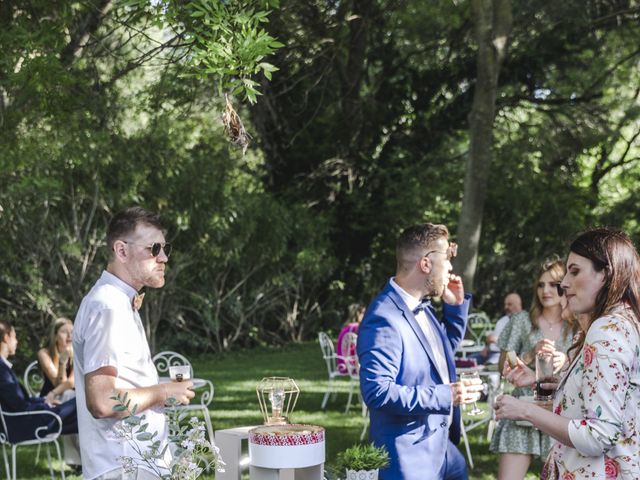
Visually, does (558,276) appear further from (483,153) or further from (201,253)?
(201,253)

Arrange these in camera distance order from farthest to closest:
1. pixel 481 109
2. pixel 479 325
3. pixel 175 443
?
1. pixel 479 325
2. pixel 481 109
3. pixel 175 443

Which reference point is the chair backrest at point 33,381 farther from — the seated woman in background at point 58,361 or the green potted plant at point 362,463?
the green potted plant at point 362,463

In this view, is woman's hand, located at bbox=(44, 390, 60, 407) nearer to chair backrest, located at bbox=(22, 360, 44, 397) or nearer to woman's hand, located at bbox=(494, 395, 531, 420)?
chair backrest, located at bbox=(22, 360, 44, 397)

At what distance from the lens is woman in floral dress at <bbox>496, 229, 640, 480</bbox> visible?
3.02 metres

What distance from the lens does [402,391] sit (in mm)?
3971

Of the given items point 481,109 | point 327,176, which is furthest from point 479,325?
point 481,109

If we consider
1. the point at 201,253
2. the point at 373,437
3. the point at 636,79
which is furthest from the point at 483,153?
the point at 636,79

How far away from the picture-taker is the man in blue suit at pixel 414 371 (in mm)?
3973

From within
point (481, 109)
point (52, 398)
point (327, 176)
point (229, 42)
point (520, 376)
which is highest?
point (481, 109)

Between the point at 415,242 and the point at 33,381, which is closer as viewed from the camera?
the point at 415,242

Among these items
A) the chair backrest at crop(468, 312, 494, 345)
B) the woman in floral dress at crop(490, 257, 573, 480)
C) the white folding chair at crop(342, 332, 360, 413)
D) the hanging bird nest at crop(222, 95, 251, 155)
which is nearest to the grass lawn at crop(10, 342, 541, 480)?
the white folding chair at crop(342, 332, 360, 413)

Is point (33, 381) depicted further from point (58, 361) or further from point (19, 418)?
point (19, 418)

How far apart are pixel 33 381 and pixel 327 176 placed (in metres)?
9.63

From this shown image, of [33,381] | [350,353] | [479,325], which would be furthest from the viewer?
[479,325]
